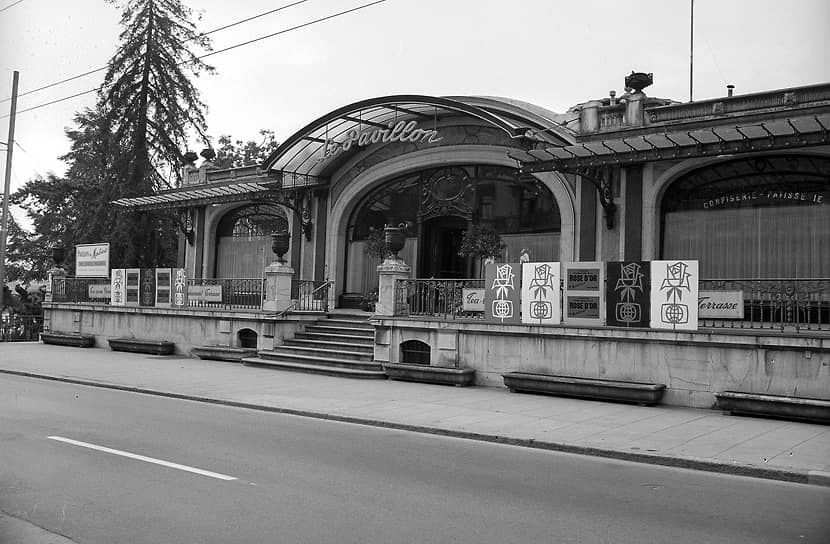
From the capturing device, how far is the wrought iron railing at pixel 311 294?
2380cm

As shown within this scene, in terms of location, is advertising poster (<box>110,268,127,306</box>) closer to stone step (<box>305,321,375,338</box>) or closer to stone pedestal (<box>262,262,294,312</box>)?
stone pedestal (<box>262,262,294,312</box>)

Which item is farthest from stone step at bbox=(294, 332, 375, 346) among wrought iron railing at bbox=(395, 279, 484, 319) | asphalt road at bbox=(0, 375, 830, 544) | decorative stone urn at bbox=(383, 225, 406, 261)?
asphalt road at bbox=(0, 375, 830, 544)

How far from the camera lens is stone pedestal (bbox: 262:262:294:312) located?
21.4 metres

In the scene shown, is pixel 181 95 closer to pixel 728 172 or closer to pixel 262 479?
pixel 728 172

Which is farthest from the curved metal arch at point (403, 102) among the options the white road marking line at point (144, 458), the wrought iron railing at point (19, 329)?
the wrought iron railing at point (19, 329)

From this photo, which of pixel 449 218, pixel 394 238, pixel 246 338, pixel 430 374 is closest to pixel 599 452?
pixel 430 374

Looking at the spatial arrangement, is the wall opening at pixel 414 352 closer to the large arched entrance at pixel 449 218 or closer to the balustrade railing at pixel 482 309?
the balustrade railing at pixel 482 309

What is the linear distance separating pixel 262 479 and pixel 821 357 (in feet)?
31.5

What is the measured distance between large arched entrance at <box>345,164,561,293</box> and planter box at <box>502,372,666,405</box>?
6555mm

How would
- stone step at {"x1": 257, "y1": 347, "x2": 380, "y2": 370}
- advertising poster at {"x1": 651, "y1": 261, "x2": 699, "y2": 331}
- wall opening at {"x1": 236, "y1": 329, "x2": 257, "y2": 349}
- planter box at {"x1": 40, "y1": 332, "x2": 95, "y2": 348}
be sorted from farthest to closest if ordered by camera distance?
planter box at {"x1": 40, "y1": 332, "x2": 95, "y2": 348} → wall opening at {"x1": 236, "y1": 329, "x2": 257, "y2": 349} → stone step at {"x1": 257, "y1": 347, "x2": 380, "y2": 370} → advertising poster at {"x1": 651, "y1": 261, "x2": 699, "y2": 331}

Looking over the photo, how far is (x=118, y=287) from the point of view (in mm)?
26188

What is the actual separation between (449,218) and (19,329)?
18653mm

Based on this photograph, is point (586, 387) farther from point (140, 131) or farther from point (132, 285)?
point (140, 131)

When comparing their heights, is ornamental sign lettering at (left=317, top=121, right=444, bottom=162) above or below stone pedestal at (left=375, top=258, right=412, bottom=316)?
above
